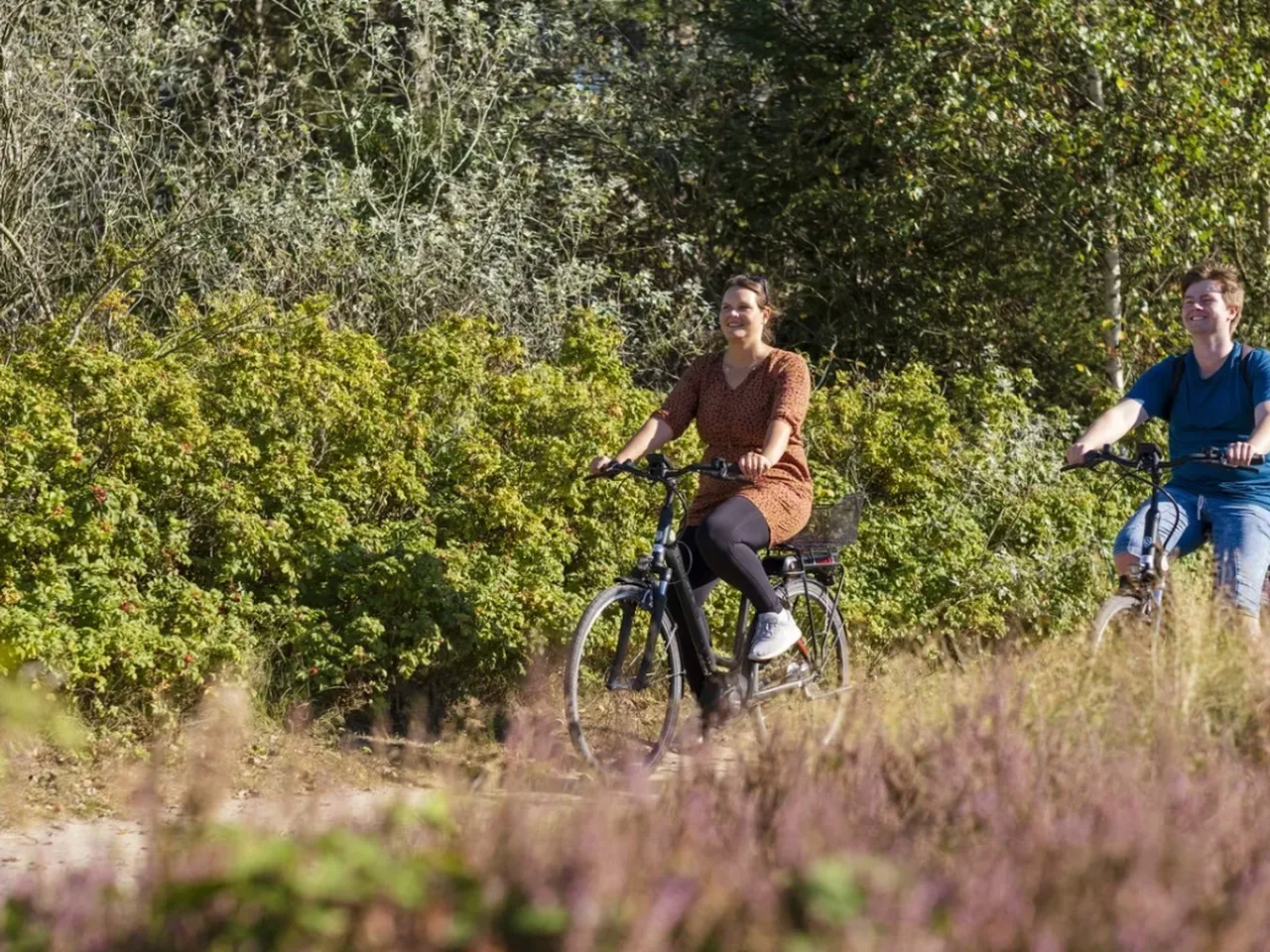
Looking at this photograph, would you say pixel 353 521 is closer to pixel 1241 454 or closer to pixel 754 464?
pixel 754 464

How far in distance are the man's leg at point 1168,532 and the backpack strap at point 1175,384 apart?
1.23 ft

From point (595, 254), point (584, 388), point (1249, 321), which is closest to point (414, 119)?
point (595, 254)

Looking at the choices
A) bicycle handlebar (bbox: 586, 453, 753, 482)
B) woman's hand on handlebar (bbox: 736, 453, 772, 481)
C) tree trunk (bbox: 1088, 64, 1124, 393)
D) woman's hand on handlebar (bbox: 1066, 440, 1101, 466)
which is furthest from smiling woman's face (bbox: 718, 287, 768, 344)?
tree trunk (bbox: 1088, 64, 1124, 393)

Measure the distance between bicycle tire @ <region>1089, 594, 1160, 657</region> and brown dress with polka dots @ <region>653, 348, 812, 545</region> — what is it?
3.95ft

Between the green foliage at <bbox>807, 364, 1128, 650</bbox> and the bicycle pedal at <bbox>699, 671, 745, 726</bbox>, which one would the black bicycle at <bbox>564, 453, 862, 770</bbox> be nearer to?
the bicycle pedal at <bbox>699, 671, 745, 726</bbox>

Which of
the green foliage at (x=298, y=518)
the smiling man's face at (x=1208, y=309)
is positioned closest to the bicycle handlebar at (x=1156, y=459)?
the smiling man's face at (x=1208, y=309)

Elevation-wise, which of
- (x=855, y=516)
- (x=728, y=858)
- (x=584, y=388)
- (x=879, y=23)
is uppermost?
(x=879, y=23)

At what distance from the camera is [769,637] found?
252 inches

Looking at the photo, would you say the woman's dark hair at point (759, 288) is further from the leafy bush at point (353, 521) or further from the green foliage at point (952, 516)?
the green foliage at point (952, 516)

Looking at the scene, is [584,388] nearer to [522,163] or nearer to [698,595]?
[698,595]

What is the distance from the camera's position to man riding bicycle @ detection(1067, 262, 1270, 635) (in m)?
6.16

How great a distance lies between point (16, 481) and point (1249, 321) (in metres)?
10.4

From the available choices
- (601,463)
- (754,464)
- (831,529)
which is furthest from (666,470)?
(831,529)

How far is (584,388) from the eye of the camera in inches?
336
